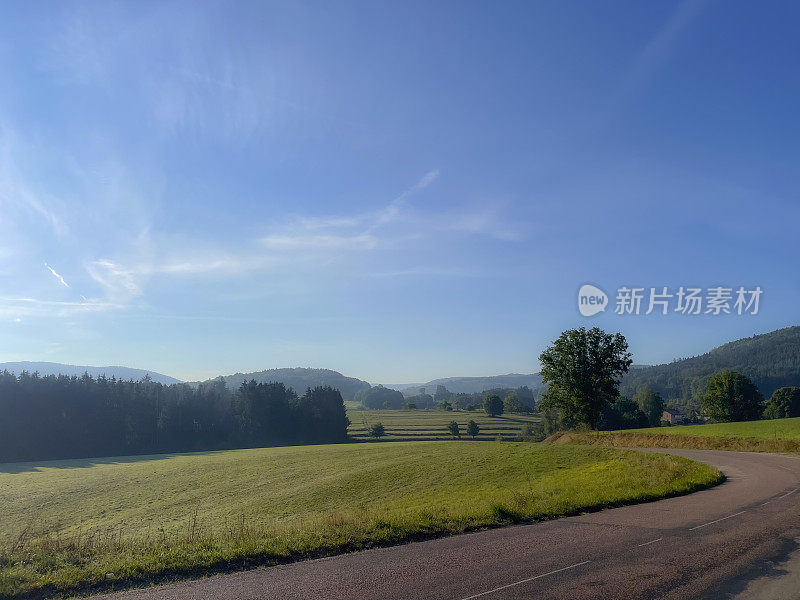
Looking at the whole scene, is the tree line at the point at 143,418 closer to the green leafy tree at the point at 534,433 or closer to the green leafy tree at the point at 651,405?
the green leafy tree at the point at 534,433

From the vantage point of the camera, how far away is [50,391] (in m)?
121

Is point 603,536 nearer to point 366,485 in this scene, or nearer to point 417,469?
point 366,485

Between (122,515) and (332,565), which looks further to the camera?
(122,515)

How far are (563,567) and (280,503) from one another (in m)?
26.8

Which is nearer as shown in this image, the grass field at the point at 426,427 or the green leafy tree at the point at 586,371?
the green leafy tree at the point at 586,371

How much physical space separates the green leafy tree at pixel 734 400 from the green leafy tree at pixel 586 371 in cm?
5606

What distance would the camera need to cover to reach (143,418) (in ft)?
419

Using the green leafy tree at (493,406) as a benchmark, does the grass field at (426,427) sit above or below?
below

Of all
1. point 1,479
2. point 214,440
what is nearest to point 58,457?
point 214,440

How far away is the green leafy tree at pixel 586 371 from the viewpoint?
69.8 m

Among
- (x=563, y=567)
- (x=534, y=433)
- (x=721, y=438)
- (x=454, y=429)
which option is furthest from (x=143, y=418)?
(x=563, y=567)

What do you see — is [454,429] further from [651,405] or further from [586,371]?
[586,371]

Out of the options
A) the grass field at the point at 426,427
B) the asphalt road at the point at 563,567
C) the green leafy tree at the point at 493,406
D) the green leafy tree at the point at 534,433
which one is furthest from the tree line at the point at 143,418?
the asphalt road at the point at 563,567

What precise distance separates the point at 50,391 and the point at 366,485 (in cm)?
11771
